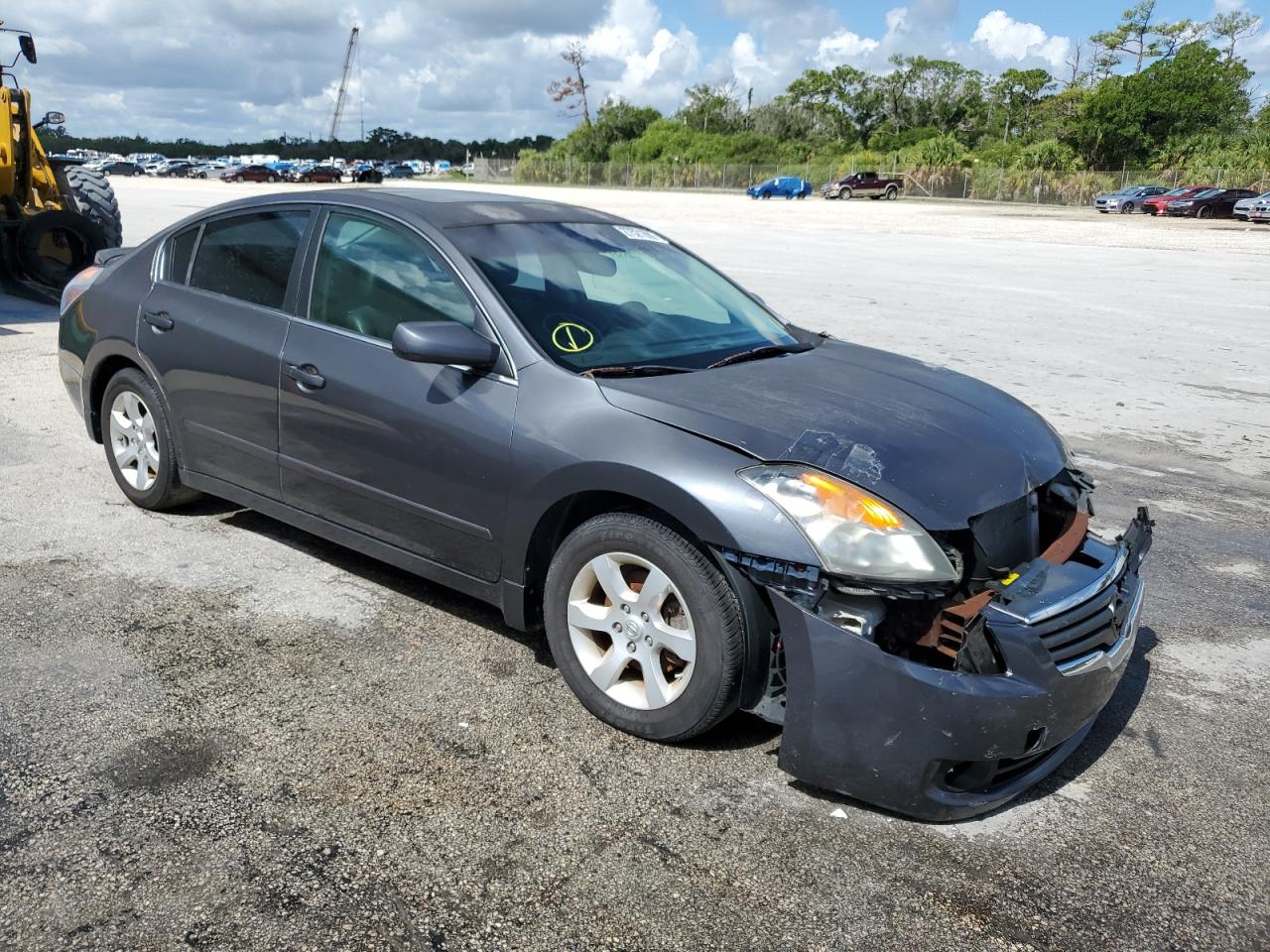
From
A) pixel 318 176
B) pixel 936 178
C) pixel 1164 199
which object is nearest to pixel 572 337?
pixel 1164 199

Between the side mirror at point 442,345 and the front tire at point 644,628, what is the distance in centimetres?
68

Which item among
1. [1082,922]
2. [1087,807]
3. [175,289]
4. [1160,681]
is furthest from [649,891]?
[175,289]

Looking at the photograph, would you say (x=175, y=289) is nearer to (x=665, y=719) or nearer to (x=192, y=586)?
(x=192, y=586)

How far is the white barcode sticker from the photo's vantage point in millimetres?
4715

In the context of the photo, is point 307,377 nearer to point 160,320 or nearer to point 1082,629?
point 160,320

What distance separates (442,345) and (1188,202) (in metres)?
48.2

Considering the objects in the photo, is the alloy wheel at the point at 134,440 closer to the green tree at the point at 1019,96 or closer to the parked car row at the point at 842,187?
the parked car row at the point at 842,187

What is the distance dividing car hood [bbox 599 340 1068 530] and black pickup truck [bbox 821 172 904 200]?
60745 mm

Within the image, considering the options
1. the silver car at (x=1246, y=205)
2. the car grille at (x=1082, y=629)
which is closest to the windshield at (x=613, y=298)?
the car grille at (x=1082, y=629)

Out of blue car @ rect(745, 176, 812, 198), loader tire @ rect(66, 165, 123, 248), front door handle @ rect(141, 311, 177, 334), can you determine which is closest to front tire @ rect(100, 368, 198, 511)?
front door handle @ rect(141, 311, 177, 334)

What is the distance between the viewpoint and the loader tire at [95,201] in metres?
13.8

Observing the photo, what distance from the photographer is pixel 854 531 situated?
2.94 metres

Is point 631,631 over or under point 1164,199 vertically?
under

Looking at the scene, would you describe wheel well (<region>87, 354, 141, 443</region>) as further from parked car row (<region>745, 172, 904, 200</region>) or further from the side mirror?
parked car row (<region>745, 172, 904, 200</region>)
